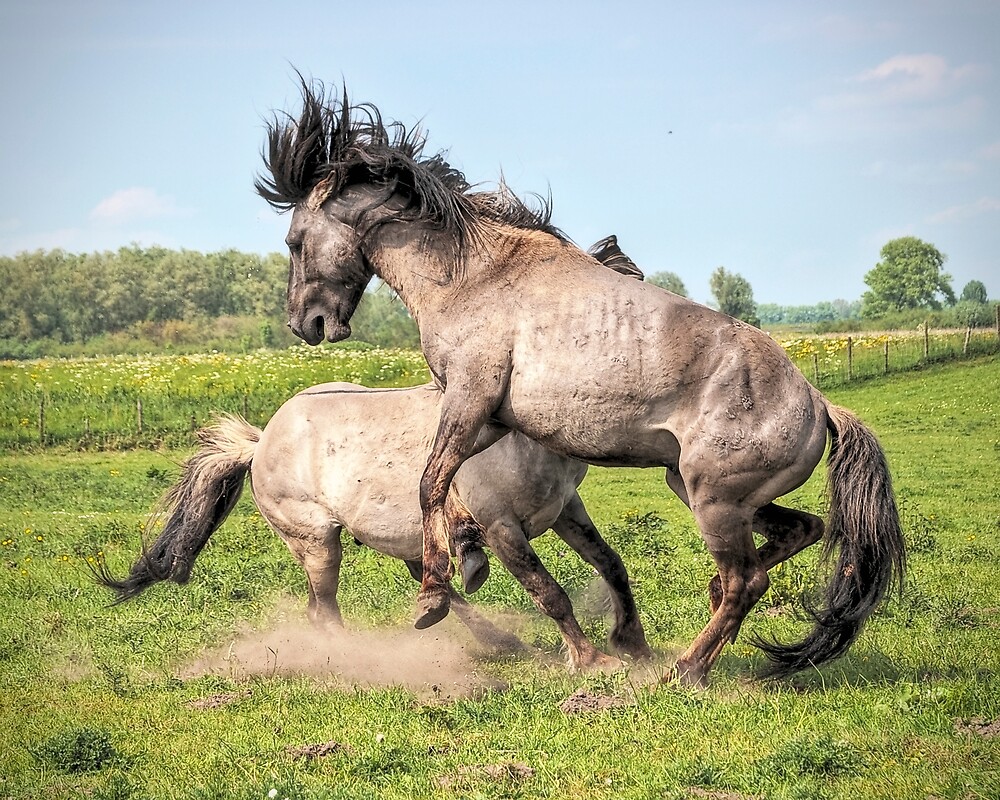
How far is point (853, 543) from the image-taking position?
20.4ft

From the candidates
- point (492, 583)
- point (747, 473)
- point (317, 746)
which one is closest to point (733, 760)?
point (747, 473)

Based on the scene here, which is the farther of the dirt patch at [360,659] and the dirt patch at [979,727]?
the dirt patch at [360,659]

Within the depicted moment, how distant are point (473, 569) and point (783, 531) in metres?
1.81

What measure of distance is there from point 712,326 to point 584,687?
2.19m

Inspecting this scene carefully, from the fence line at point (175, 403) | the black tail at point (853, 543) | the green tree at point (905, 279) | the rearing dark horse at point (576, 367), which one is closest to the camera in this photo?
the rearing dark horse at point (576, 367)

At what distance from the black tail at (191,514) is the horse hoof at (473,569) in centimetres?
304

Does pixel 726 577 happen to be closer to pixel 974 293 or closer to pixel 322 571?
pixel 322 571

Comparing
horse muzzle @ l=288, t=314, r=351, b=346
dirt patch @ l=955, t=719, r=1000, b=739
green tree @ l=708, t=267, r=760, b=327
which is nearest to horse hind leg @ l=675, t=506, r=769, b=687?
dirt patch @ l=955, t=719, r=1000, b=739

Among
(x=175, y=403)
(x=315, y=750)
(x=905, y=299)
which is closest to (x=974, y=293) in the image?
(x=905, y=299)

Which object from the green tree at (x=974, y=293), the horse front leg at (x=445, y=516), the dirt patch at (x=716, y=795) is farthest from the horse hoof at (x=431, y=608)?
the green tree at (x=974, y=293)

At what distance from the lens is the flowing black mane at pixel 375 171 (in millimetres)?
6688

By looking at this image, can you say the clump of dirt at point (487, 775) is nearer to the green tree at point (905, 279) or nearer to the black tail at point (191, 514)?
the black tail at point (191, 514)

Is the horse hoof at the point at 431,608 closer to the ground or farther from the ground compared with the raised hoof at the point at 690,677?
farther from the ground

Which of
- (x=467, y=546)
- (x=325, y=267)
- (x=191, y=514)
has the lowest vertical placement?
(x=191, y=514)
